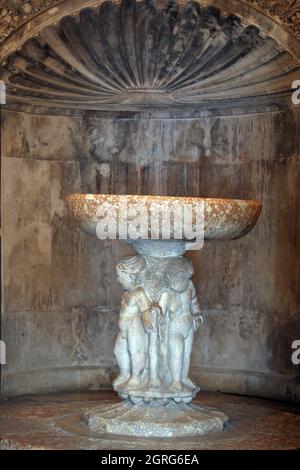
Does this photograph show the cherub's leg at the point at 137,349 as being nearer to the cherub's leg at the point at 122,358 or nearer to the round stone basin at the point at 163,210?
the cherub's leg at the point at 122,358

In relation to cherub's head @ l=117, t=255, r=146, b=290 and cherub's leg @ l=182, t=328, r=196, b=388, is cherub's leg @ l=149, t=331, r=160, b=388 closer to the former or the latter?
cherub's leg @ l=182, t=328, r=196, b=388

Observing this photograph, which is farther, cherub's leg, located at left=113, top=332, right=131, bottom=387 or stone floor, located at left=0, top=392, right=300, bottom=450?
cherub's leg, located at left=113, top=332, right=131, bottom=387

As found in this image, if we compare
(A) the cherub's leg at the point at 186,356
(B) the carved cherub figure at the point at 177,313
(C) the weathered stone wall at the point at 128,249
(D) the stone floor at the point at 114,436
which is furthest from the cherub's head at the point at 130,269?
(C) the weathered stone wall at the point at 128,249

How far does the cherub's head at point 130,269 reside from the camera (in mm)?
6352

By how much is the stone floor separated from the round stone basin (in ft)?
4.13

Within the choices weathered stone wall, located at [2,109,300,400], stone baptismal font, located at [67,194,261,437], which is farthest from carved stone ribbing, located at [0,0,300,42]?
stone baptismal font, located at [67,194,261,437]

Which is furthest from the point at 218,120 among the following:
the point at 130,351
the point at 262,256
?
the point at 130,351

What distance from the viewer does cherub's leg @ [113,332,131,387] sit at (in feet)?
20.9

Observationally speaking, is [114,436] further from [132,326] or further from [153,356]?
[132,326]

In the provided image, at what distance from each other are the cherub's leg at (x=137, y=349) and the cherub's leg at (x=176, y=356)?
18 cm

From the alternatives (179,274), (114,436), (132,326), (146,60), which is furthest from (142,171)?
(114,436)

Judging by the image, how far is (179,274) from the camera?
6270mm

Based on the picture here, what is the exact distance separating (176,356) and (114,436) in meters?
0.64

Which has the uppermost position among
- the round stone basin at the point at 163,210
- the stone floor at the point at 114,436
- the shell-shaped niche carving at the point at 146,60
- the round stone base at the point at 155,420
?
the shell-shaped niche carving at the point at 146,60
